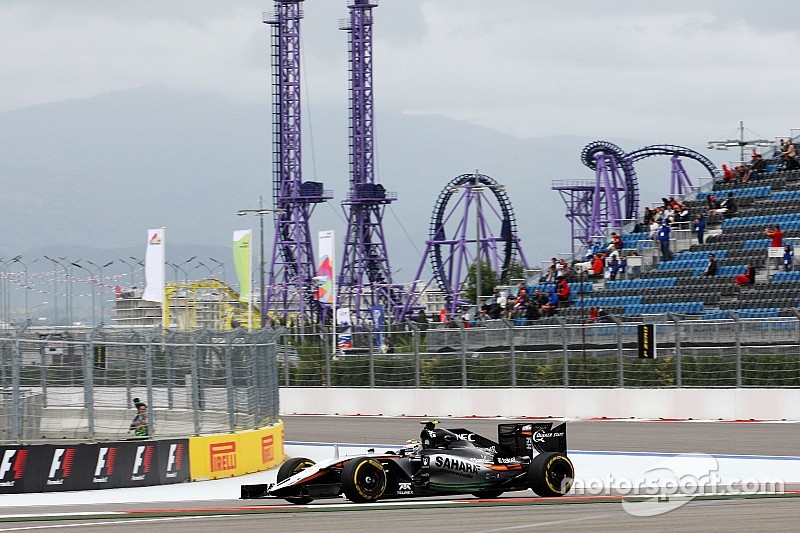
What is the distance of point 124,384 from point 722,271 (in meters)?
26.4

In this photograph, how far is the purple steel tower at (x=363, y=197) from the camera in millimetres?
88062

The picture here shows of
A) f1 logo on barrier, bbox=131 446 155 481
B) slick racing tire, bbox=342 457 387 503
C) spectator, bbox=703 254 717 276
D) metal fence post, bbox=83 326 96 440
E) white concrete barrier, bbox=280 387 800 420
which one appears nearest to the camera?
slick racing tire, bbox=342 457 387 503

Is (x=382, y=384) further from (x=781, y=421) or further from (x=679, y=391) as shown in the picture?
(x=781, y=421)

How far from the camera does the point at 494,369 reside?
33.8 metres

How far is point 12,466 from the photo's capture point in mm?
17156

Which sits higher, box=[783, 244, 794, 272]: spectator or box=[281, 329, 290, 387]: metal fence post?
box=[783, 244, 794, 272]: spectator

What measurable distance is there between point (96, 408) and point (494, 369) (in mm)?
16233

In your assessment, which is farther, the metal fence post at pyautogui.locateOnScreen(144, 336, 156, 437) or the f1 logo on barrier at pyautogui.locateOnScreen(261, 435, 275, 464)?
the f1 logo on barrier at pyautogui.locateOnScreen(261, 435, 275, 464)

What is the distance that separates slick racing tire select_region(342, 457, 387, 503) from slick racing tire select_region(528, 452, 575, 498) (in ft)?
6.08

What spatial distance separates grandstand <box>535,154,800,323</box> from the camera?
3925 cm

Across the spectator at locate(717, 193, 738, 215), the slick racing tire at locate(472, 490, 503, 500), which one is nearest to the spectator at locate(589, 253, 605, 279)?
the spectator at locate(717, 193, 738, 215)

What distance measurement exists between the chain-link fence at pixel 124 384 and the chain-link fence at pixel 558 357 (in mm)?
12666
